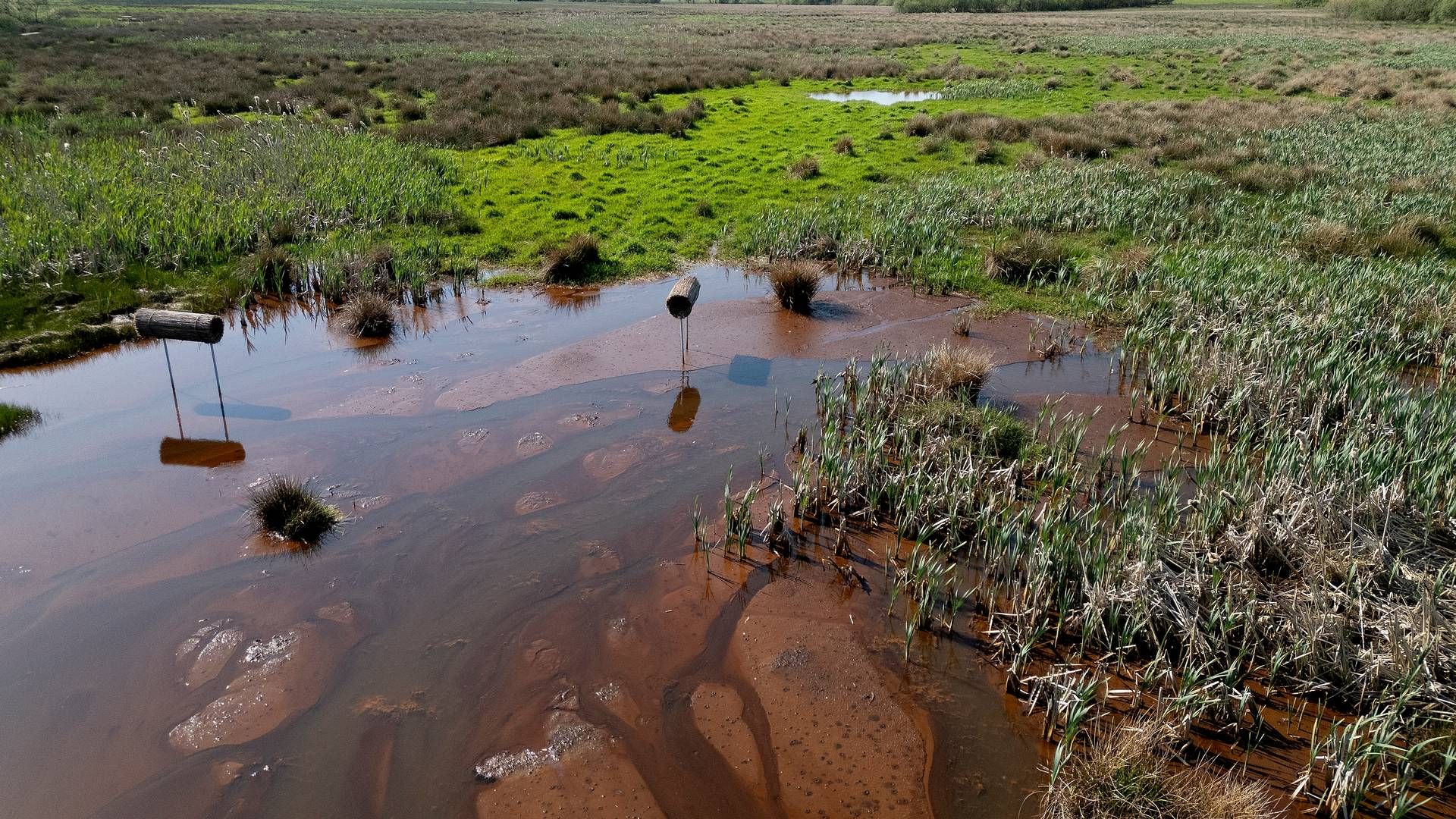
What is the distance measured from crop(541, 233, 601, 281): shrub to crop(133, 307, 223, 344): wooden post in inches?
227

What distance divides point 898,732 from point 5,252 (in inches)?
573

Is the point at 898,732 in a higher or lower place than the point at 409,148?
lower

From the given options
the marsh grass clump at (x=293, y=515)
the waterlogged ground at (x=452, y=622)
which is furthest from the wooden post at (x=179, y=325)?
the marsh grass clump at (x=293, y=515)

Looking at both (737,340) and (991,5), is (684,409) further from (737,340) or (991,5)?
(991,5)

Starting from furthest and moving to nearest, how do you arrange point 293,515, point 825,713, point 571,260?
point 571,260, point 293,515, point 825,713

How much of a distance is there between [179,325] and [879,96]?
102 feet

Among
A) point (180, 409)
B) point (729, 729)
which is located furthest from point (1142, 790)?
point (180, 409)

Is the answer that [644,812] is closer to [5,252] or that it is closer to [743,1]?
[5,252]

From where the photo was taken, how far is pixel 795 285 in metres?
12.7

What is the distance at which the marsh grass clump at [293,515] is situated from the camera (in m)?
7.30

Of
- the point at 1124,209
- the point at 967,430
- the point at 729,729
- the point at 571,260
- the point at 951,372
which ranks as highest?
the point at 1124,209

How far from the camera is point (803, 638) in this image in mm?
6293

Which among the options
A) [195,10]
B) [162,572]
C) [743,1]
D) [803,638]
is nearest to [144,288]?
[162,572]

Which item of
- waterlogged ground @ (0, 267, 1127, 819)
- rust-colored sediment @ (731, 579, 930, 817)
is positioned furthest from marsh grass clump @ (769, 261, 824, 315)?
rust-colored sediment @ (731, 579, 930, 817)
